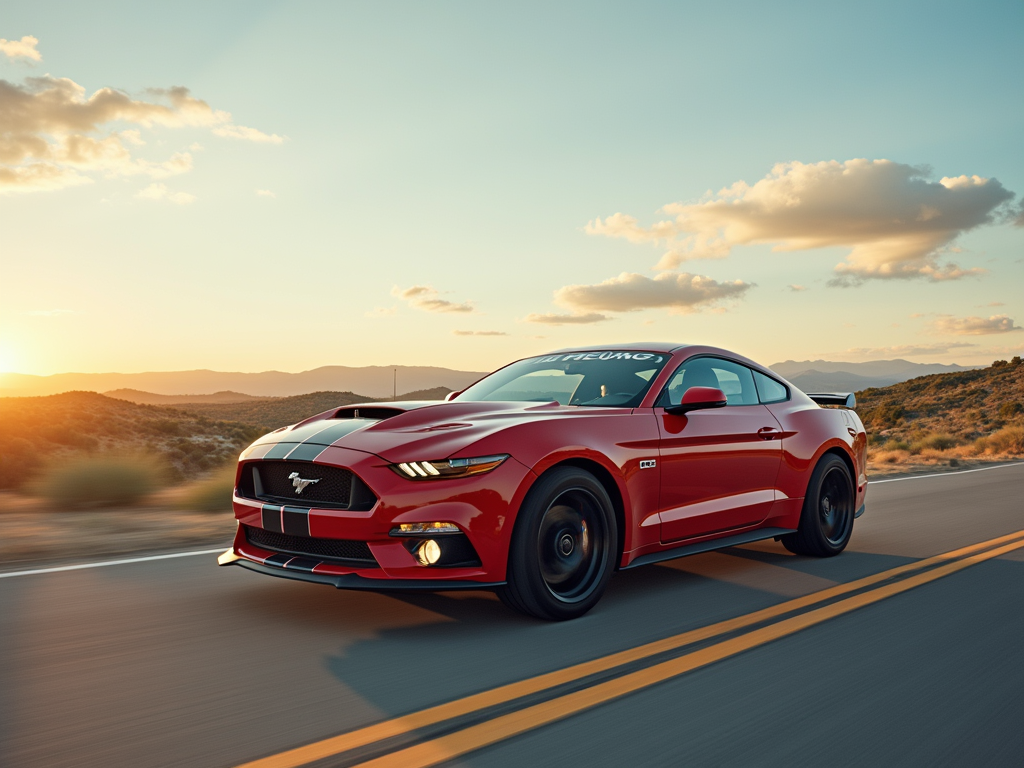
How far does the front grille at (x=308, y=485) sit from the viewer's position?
15.2ft

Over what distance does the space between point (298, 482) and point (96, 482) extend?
6.12 m

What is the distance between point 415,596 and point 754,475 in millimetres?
2514

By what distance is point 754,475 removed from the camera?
20.7ft

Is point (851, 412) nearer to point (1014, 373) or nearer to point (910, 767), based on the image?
point (910, 767)

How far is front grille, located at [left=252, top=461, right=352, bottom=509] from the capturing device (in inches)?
182

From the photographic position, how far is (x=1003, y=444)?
23875 millimetres

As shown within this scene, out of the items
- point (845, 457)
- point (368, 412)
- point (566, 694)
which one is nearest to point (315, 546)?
point (368, 412)

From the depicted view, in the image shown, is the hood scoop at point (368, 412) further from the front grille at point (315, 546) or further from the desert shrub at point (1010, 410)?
the desert shrub at point (1010, 410)

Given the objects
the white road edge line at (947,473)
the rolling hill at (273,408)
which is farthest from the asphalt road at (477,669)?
the rolling hill at (273,408)

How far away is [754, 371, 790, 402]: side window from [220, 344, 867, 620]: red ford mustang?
144 mm

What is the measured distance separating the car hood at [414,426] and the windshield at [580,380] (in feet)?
1.28

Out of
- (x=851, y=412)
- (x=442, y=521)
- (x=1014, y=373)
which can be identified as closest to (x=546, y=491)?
(x=442, y=521)

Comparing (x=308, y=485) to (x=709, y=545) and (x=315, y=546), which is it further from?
(x=709, y=545)

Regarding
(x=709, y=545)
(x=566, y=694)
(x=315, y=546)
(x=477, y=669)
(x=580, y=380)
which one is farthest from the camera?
(x=580, y=380)
